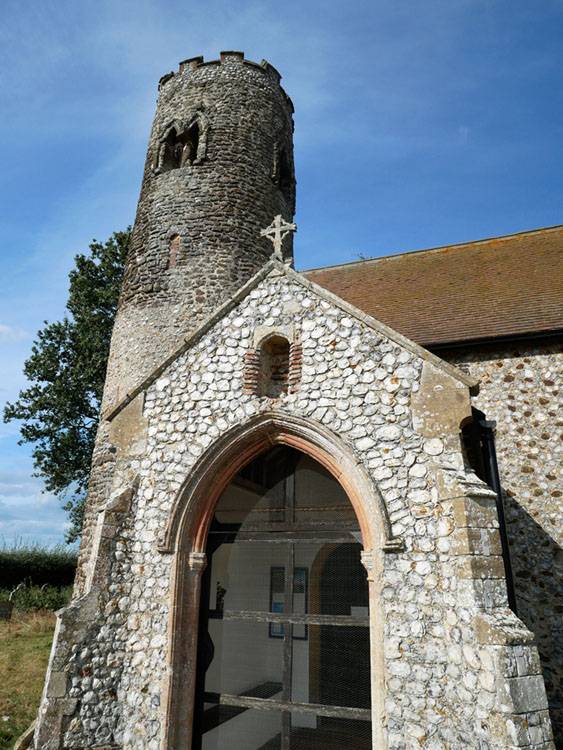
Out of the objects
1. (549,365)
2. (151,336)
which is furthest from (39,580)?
(549,365)

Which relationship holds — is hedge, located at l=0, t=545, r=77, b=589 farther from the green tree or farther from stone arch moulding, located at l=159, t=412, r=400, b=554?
stone arch moulding, located at l=159, t=412, r=400, b=554

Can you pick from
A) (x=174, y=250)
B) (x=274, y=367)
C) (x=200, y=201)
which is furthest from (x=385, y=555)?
(x=200, y=201)

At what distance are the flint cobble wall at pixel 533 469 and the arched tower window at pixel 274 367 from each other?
3.69 metres

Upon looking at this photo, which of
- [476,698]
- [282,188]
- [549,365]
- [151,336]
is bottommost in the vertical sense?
[476,698]

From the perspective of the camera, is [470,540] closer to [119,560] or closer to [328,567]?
[328,567]

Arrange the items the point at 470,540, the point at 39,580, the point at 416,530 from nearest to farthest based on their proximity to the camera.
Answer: the point at 470,540 < the point at 416,530 < the point at 39,580

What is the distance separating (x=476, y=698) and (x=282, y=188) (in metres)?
12.5

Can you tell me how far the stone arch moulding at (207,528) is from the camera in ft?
16.6

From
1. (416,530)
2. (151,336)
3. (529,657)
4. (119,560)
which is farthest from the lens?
(151,336)

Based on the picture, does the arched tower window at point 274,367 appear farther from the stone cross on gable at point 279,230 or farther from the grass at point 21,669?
the grass at point 21,669

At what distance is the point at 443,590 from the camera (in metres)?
4.75

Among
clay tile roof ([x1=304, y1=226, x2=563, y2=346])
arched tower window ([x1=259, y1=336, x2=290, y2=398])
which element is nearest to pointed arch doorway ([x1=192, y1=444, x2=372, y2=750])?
arched tower window ([x1=259, y1=336, x2=290, y2=398])

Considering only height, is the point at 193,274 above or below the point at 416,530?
→ above

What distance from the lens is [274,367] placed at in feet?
21.5
